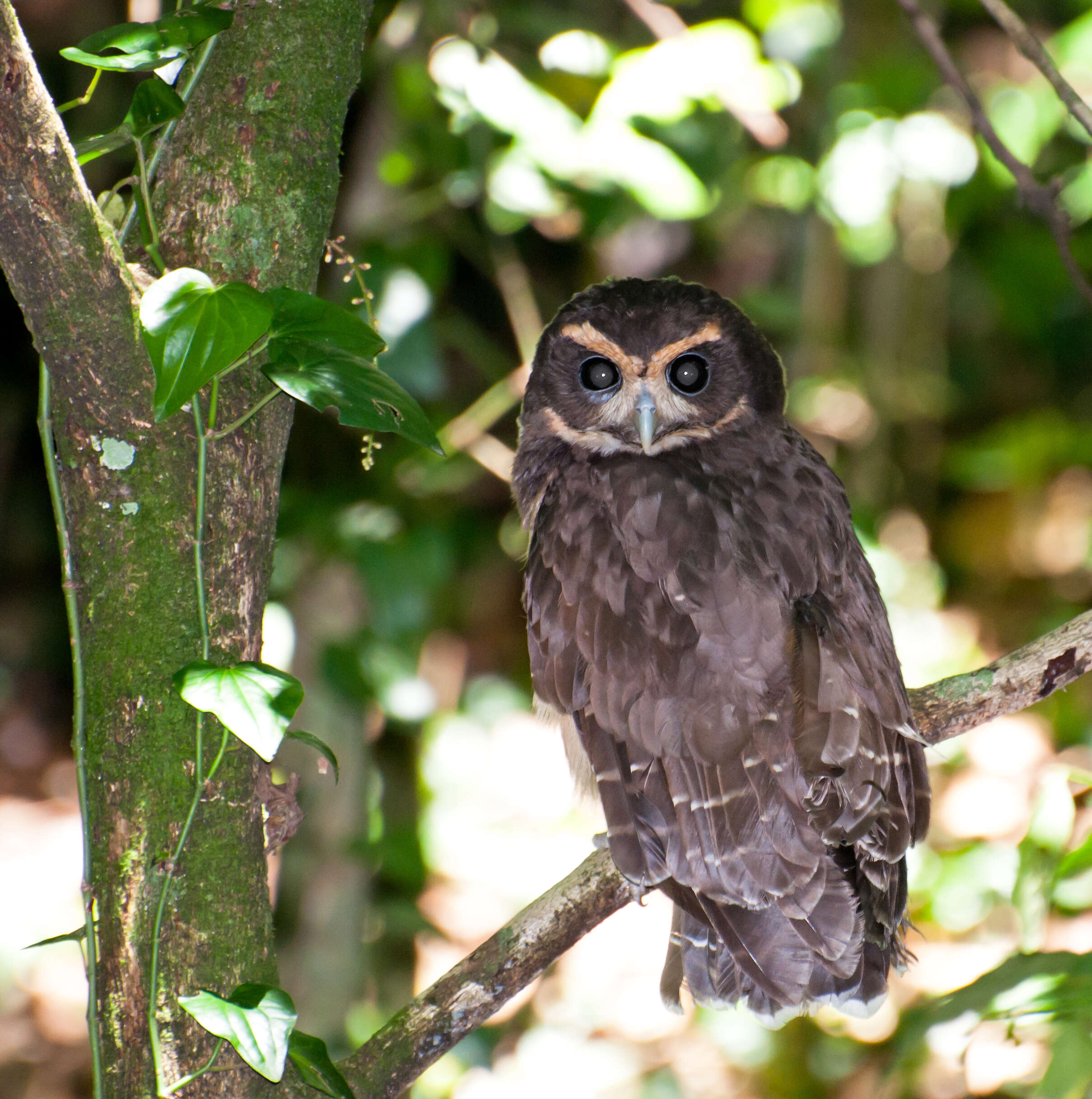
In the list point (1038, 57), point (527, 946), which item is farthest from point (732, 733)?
point (1038, 57)

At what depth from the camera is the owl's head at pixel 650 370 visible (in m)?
2.80

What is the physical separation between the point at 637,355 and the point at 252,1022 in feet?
5.74

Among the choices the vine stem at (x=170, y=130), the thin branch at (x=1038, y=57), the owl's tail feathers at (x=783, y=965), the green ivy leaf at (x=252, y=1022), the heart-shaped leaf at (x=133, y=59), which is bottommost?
the owl's tail feathers at (x=783, y=965)

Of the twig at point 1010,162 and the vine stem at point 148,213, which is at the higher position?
the vine stem at point 148,213

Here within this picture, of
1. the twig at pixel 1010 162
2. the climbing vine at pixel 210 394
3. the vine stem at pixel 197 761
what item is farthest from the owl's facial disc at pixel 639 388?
the vine stem at pixel 197 761

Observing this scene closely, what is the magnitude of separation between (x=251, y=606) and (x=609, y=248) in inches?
141

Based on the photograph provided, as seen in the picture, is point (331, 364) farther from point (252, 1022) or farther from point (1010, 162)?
point (1010, 162)

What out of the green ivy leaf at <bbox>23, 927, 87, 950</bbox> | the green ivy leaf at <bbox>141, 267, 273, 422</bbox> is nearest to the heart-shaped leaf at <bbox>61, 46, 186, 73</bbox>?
the green ivy leaf at <bbox>141, 267, 273, 422</bbox>

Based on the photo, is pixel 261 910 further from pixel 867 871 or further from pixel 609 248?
pixel 609 248

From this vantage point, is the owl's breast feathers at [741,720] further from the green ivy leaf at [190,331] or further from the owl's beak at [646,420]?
the green ivy leaf at [190,331]

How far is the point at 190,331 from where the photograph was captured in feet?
4.80

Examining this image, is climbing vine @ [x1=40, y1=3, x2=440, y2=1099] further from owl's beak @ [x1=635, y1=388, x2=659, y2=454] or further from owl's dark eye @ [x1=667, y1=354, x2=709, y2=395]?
owl's dark eye @ [x1=667, y1=354, x2=709, y2=395]

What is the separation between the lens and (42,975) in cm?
450

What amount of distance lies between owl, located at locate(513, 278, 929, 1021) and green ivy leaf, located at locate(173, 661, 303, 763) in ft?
2.73
